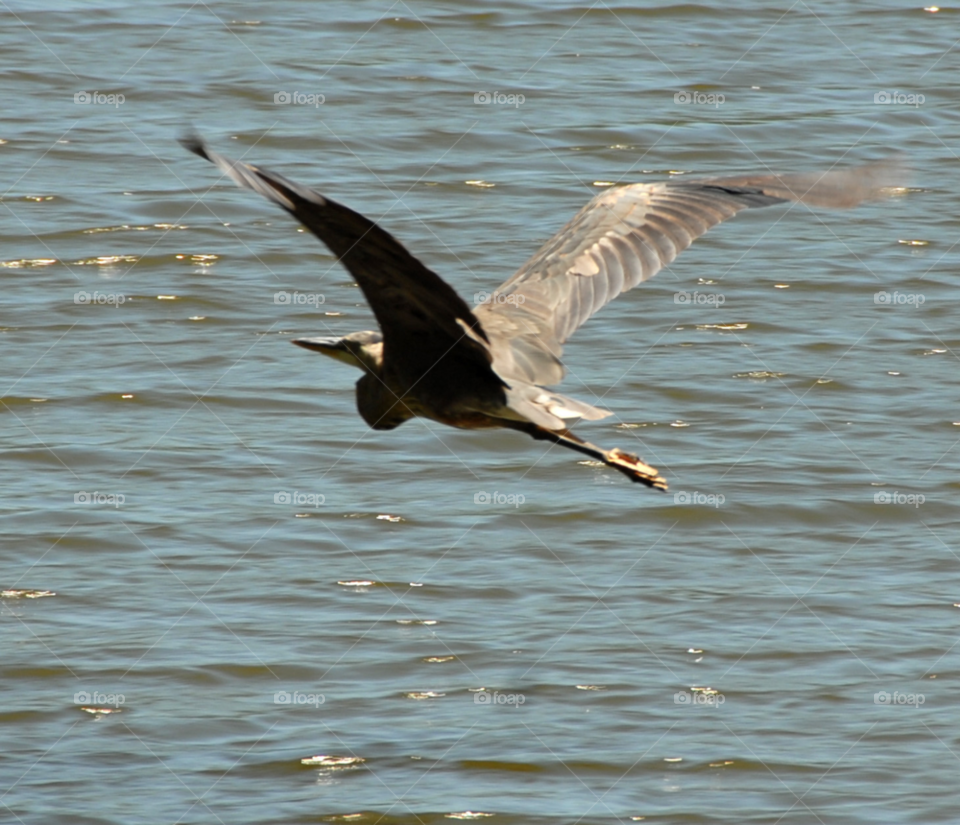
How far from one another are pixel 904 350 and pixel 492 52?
4590mm

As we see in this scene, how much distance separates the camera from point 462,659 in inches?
240

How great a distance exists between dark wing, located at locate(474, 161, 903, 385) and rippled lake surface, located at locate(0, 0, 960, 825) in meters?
1.13

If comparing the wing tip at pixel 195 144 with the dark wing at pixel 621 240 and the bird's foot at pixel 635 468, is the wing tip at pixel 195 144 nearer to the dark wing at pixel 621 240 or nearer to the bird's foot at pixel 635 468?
the dark wing at pixel 621 240

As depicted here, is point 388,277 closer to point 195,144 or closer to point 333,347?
point 195,144

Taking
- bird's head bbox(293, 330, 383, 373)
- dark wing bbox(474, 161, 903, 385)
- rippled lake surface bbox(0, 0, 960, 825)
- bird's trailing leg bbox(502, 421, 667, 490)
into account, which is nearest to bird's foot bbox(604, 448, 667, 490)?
bird's trailing leg bbox(502, 421, 667, 490)

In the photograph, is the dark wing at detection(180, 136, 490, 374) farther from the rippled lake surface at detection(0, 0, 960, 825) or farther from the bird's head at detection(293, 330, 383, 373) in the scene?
the rippled lake surface at detection(0, 0, 960, 825)

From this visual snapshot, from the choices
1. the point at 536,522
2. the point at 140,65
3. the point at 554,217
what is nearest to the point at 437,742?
the point at 536,522

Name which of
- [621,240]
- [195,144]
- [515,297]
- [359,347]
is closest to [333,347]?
[359,347]

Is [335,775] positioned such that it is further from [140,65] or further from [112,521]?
[140,65]

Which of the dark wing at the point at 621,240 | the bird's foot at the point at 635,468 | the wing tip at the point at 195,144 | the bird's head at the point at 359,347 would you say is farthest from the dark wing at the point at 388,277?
the bird's foot at the point at 635,468

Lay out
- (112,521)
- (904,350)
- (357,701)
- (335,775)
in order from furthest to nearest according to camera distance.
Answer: (904,350)
(112,521)
(357,701)
(335,775)

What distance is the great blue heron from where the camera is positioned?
458 centimetres

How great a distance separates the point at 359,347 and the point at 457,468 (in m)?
1.93

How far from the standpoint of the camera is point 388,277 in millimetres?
4762
